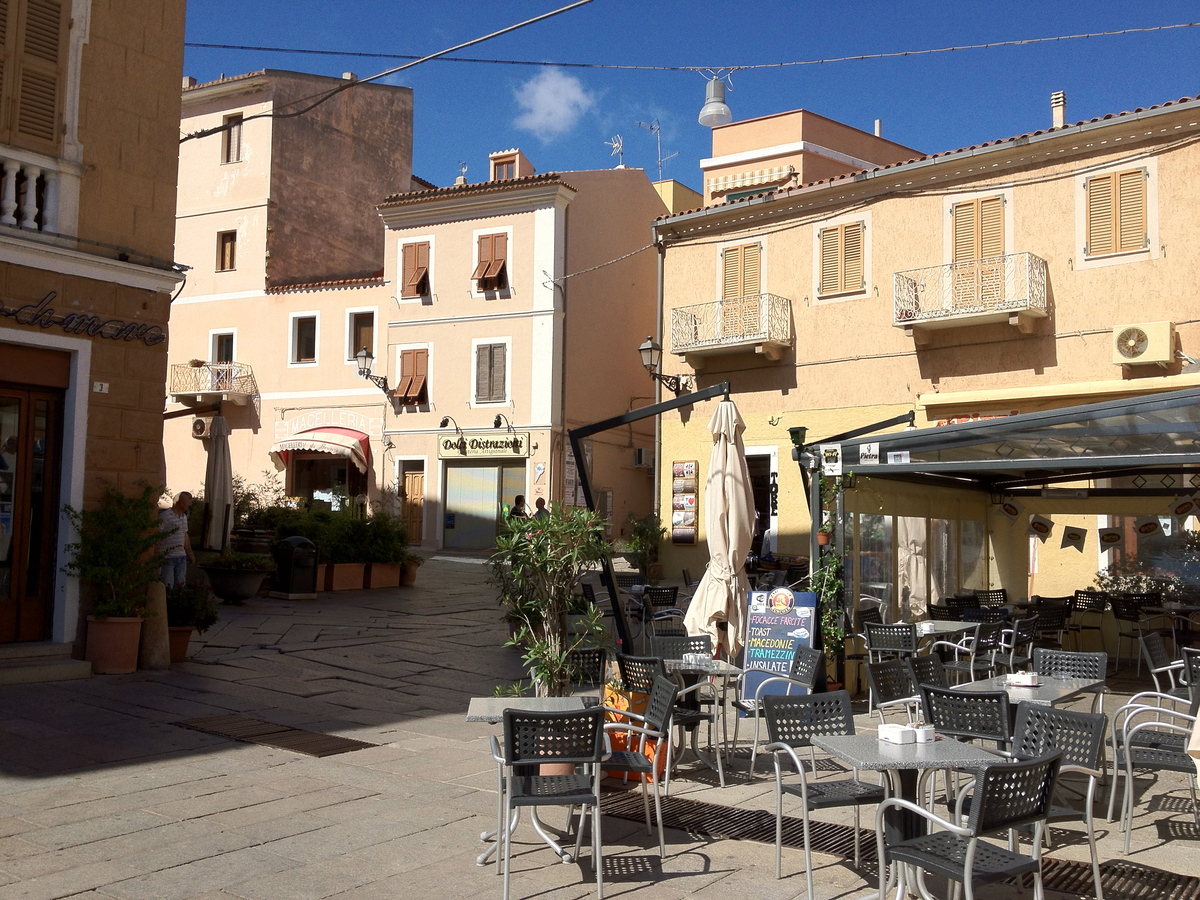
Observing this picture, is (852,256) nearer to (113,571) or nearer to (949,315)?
(949,315)

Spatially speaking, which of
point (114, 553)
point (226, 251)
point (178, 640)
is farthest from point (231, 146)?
point (114, 553)

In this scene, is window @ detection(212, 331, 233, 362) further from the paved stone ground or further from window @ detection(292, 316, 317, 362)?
the paved stone ground

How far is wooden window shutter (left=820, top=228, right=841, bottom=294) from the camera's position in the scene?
18234 mm

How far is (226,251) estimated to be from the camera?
29.3m

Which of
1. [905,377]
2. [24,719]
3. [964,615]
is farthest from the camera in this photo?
[905,377]

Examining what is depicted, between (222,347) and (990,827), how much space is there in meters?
28.4

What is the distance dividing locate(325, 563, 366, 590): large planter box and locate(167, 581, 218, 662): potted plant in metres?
6.39

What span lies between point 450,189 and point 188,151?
882 cm

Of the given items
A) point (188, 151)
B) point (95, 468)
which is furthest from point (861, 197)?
point (188, 151)

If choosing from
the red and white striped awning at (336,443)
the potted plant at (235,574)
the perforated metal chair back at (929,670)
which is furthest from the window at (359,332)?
the perforated metal chair back at (929,670)

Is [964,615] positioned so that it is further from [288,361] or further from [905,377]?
[288,361]

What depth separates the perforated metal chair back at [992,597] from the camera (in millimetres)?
12445

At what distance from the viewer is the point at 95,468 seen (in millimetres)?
9805

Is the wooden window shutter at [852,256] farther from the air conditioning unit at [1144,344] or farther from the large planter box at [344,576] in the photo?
the large planter box at [344,576]
